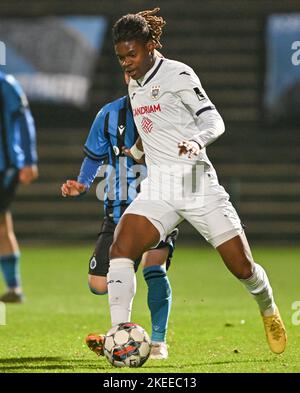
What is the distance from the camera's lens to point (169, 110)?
20.9ft

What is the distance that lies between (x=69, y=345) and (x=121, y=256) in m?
1.27

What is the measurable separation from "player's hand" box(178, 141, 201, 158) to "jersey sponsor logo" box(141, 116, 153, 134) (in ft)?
1.78

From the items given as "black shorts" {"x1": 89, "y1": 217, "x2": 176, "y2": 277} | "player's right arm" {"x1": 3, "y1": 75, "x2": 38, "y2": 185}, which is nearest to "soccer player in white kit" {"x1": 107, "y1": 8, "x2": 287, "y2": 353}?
"black shorts" {"x1": 89, "y1": 217, "x2": 176, "y2": 277}

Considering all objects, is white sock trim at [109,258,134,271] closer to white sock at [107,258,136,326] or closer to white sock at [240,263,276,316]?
white sock at [107,258,136,326]

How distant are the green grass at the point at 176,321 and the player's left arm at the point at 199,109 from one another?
3.96 ft

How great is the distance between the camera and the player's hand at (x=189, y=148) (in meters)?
5.80

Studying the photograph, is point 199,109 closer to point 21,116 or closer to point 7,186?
point 21,116

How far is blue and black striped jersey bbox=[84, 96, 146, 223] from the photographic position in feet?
23.1

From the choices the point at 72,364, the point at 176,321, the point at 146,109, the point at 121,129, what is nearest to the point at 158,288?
the point at 72,364

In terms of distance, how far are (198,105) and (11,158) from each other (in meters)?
4.51

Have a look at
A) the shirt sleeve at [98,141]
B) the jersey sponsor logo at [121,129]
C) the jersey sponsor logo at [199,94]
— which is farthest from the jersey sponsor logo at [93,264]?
the jersey sponsor logo at [199,94]

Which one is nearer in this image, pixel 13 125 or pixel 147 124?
pixel 147 124

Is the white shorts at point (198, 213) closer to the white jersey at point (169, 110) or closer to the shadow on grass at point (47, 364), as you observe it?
the white jersey at point (169, 110)

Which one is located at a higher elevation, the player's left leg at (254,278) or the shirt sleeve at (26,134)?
the player's left leg at (254,278)
